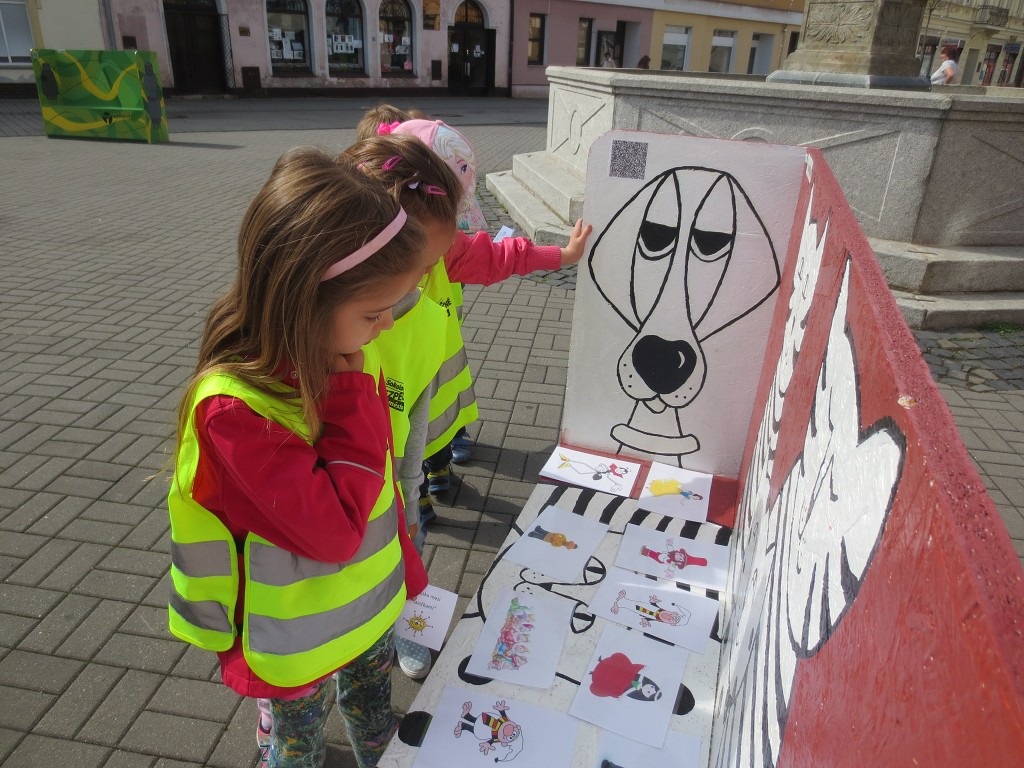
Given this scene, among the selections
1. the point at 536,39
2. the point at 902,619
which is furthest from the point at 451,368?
the point at 536,39

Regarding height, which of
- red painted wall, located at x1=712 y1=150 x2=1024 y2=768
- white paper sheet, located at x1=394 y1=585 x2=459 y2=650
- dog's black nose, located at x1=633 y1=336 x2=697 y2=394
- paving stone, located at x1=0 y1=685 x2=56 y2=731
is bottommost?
paving stone, located at x1=0 y1=685 x2=56 y2=731

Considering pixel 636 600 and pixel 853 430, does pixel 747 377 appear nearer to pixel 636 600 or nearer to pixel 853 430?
pixel 636 600

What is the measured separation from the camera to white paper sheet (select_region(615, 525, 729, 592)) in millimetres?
2346

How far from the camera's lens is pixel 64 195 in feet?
26.9

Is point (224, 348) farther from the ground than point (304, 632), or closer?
farther from the ground

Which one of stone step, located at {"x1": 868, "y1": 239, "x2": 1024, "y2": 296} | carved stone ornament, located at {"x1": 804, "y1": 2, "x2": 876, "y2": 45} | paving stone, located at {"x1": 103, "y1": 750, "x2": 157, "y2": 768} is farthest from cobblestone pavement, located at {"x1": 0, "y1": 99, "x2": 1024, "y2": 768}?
carved stone ornament, located at {"x1": 804, "y1": 2, "x2": 876, "y2": 45}

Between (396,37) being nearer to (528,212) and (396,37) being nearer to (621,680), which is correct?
(528,212)

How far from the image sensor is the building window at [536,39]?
23766mm

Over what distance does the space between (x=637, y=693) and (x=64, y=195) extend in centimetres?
883

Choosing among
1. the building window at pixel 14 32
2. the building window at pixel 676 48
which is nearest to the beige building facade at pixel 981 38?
the building window at pixel 676 48

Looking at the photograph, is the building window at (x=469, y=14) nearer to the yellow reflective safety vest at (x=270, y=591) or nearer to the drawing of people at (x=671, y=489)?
the drawing of people at (x=671, y=489)

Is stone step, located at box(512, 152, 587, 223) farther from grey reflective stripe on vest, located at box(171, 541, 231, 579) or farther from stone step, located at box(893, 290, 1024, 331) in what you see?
grey reflective stripe on vest, located at box(171, 541, 231, 579)

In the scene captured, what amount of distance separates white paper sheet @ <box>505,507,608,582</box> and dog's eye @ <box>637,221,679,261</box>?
3.28ft

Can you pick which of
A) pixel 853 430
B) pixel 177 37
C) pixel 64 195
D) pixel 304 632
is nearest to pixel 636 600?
pixel 304 632
